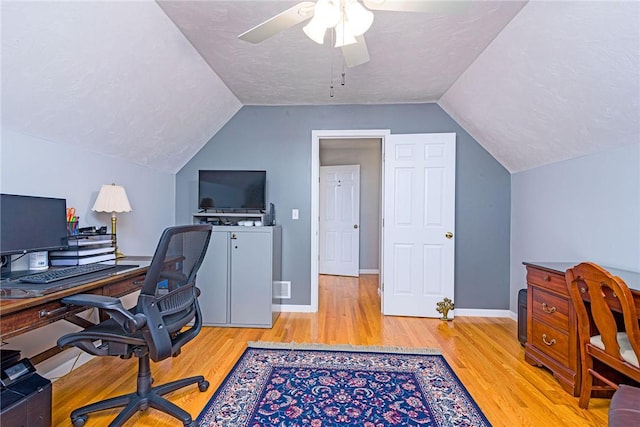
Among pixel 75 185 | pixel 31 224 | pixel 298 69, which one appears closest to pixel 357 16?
pixel 298 69

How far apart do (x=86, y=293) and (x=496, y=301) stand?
12.2ft

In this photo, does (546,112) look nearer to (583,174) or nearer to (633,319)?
(583,174)

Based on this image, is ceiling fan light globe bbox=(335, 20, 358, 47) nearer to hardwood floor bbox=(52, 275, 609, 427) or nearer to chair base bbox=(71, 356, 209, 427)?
chair base bbox=(71, 356, 209, 427)

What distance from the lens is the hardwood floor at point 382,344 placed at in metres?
1.78

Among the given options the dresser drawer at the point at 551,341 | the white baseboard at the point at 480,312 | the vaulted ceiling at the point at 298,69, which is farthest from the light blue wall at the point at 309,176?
the dresser drawer at the point at 551,341

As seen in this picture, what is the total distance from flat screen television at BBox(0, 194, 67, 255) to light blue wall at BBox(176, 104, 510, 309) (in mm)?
1709

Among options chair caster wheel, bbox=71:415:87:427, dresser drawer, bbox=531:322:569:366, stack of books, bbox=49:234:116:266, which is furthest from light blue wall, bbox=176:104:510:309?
chair caster wheel, bbox=71:415:87:427

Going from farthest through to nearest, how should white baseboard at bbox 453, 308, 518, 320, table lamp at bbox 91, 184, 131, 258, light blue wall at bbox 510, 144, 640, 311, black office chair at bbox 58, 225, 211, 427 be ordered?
white baseboard at bbox 453, 308, 518, 320 → table lamp at bbox 91, 184, 131, 258 → light blue wall at bbox 510, 144, 640, 311 → black office chair at bbox 58, 225, 211, 427

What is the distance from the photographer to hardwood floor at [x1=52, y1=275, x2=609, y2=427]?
5.84ft

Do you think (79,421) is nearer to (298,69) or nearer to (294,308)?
(294,308)

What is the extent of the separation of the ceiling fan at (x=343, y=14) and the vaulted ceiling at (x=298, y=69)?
0.48 m

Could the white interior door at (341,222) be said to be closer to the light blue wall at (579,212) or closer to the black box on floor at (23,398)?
the light blue wall at (579,212)

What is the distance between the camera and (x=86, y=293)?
1.57m

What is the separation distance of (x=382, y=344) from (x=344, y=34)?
93.5 inches
